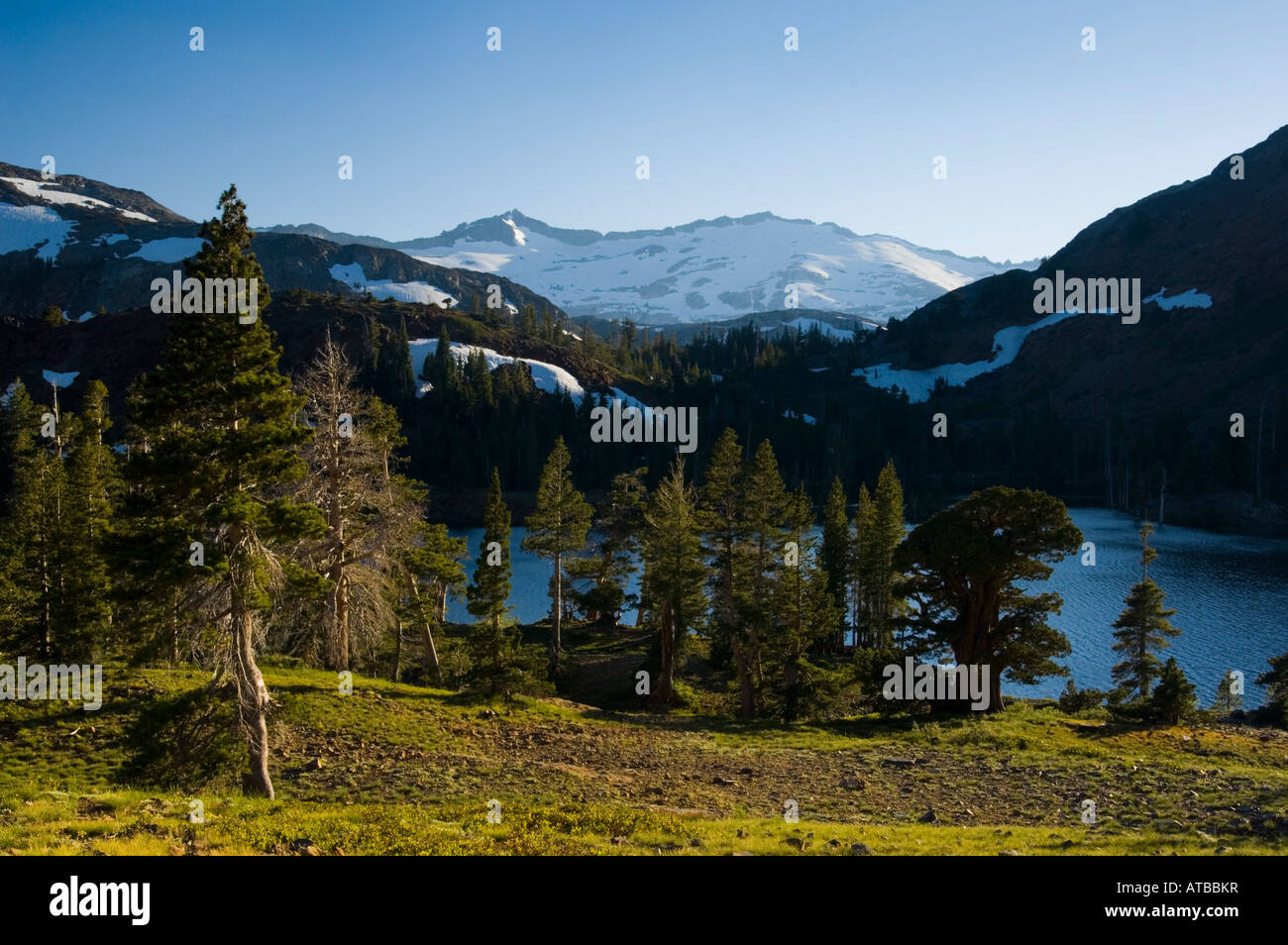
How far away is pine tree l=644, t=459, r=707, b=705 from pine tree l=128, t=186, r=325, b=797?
22.9 m

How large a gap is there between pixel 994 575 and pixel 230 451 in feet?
99.6

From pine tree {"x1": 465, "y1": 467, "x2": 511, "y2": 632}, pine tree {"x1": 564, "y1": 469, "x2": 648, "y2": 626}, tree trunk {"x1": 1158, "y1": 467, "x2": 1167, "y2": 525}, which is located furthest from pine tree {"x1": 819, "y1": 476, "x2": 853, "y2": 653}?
tree trunk {"x1": 1158, "y1": 467, "x2": 1167, "y2": 525}

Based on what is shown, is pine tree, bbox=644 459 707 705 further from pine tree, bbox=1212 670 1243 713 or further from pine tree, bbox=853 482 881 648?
pine tree, bbox=1212 670 1243 713

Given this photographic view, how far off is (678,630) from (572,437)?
378 ft

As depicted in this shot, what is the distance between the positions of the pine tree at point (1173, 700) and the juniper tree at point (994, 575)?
379cm

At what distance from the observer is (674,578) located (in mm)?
37562

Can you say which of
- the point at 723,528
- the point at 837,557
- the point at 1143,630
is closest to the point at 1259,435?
the point at 837,557

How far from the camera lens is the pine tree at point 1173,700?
3144 centimetres

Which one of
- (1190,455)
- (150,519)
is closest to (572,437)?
(1190,455)

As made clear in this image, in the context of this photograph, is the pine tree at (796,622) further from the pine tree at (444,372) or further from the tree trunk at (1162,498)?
the pine tree at (444,372)

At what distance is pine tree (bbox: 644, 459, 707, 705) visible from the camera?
124 ft

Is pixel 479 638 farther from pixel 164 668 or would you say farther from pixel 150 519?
pixel 150 519

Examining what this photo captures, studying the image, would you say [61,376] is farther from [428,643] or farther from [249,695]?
[249,695]
